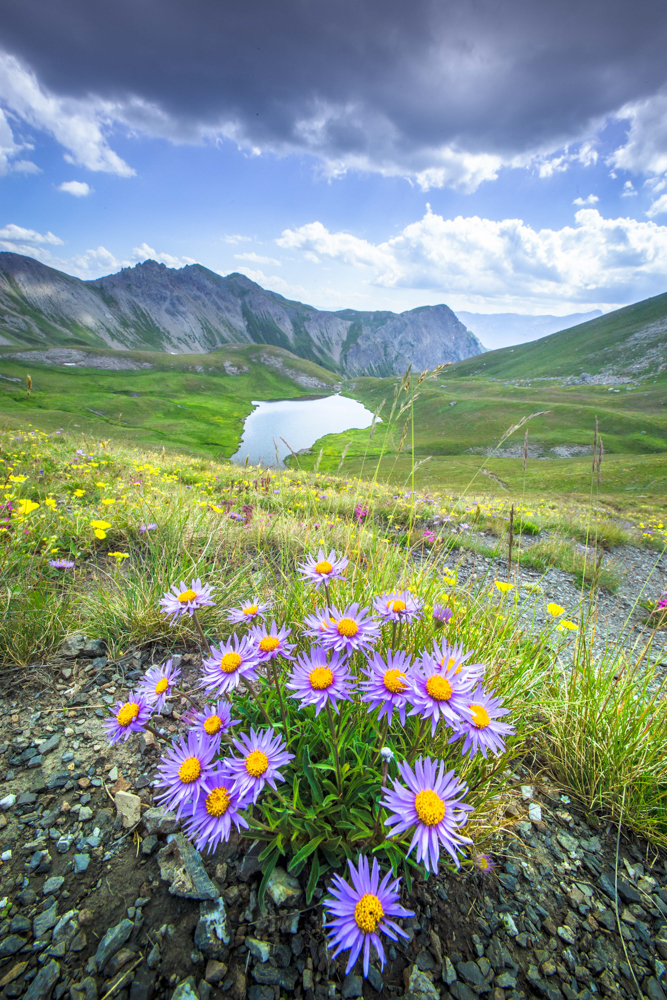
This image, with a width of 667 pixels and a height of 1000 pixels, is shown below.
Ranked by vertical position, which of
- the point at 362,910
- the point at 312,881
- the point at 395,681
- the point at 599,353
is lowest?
A: the point at 312,881

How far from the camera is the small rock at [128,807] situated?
2049 millimetres

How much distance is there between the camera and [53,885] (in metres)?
1.75

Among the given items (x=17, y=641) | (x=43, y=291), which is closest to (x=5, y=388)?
(x=17, y=641)

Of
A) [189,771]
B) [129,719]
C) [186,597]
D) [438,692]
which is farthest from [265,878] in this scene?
[186,597]

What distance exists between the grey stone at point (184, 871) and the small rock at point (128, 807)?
24 centimetres

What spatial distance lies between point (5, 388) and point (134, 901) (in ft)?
353

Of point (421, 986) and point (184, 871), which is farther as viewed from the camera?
point (184, 871)

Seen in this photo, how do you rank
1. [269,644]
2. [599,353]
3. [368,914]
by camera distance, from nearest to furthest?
[368,914]
[269,644]
[599,353]

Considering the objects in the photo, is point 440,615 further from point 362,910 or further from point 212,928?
point 212,928

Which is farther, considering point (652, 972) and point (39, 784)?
point (39, 784)

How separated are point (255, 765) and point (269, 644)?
0.46 m

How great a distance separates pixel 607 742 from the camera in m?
2.46

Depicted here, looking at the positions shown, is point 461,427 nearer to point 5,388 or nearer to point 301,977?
point 301,977

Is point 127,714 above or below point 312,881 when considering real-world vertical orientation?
above
